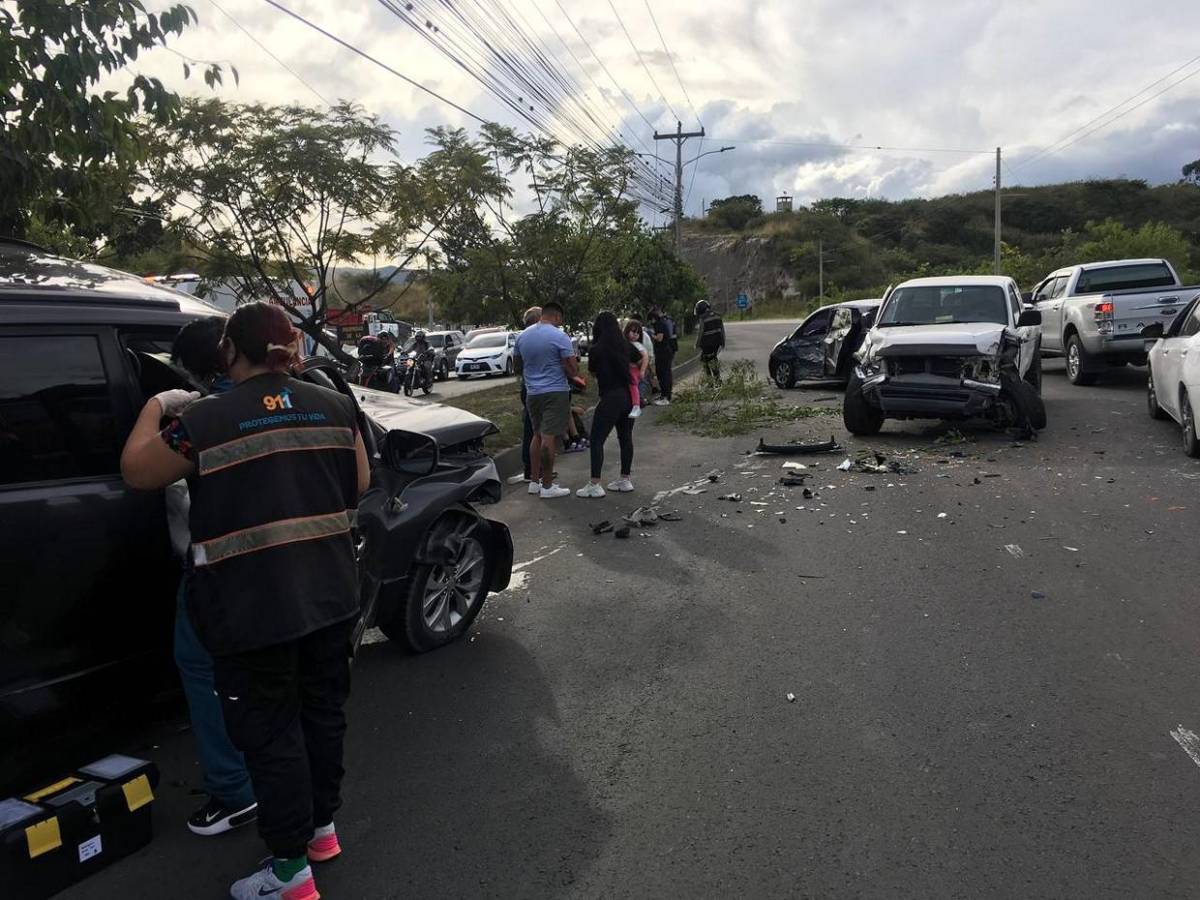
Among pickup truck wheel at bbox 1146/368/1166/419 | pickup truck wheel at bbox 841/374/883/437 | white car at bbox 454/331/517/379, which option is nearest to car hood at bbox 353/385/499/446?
pickup truck wheel at bbox 841/374/883/437

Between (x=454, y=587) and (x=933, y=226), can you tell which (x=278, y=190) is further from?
(x=933, y=226)

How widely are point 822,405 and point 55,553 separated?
13321 mm

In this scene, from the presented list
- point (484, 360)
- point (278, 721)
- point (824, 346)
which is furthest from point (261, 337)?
point (484, 360)

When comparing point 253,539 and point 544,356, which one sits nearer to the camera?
point 253,539

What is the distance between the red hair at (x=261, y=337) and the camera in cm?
277

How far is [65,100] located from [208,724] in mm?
3819

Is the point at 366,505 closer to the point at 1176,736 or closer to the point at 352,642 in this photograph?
the point at 352,642

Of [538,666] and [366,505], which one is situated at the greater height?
[366,505]

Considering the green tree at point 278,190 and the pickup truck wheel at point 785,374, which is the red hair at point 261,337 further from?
the pickup truck wheel at point 785,374

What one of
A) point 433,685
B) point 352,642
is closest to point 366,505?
point 433,685

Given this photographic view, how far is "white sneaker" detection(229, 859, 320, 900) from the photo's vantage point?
2.82 meters

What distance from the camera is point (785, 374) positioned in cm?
1852

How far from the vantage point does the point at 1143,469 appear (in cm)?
888

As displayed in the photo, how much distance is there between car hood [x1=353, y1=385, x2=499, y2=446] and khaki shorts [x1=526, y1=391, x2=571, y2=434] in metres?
3.07
